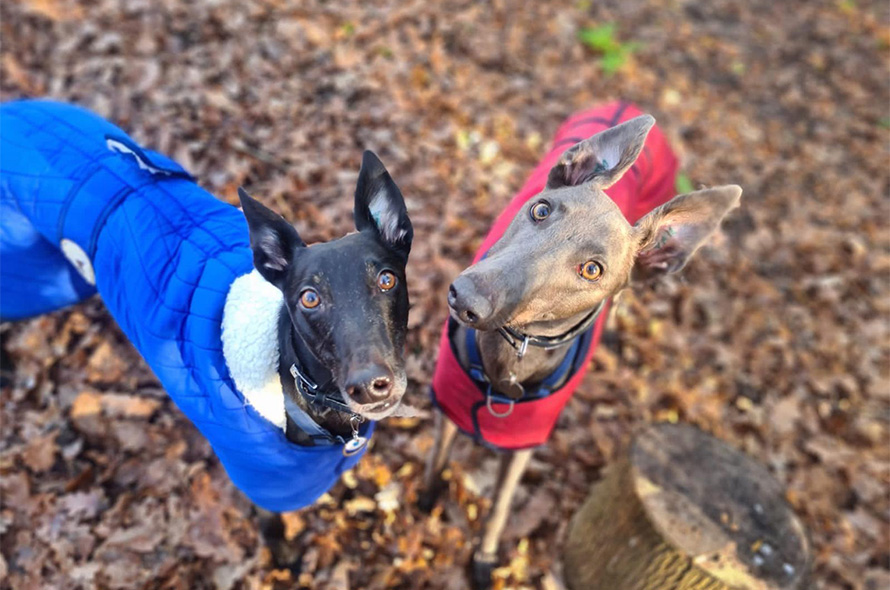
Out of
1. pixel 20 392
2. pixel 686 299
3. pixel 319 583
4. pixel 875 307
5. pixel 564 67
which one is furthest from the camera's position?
pixel 564 67

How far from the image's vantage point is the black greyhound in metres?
2.22

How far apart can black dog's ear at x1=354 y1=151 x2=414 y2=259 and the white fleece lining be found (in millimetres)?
559

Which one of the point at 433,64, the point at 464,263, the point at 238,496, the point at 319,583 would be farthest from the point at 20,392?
the point at 433,64

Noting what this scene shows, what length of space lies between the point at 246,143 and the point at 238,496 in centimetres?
304

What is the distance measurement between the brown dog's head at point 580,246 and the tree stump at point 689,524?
4.27 ft

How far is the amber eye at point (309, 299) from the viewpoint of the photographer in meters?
2.32

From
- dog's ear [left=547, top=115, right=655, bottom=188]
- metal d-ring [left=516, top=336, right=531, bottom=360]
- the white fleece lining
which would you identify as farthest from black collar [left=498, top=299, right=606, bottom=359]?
the white fleece lining

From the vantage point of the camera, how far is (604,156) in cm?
273

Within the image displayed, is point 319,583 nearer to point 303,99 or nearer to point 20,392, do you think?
point 20,392

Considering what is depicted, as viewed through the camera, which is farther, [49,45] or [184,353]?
[49,45]

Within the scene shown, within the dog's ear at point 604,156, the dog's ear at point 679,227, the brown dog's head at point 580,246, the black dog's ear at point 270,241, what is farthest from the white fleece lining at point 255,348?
the dog's ear at point 679,227

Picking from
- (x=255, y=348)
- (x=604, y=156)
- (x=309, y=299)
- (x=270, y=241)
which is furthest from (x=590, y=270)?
(x=255, y=348)

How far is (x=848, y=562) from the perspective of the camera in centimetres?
421

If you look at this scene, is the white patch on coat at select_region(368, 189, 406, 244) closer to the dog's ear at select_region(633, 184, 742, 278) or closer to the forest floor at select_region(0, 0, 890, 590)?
the dog's ear at select_region(633, 184, 742, 278)
